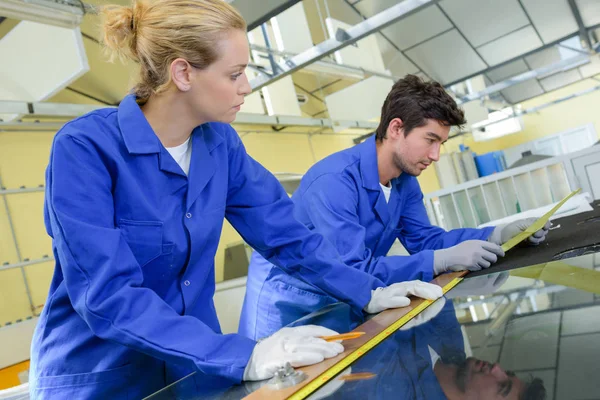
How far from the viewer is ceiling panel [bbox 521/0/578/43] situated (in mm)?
6090

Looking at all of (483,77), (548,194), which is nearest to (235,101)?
(548,194)

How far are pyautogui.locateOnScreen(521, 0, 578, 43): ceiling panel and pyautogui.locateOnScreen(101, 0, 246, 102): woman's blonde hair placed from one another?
5954 millimetres

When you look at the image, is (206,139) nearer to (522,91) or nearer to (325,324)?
(325,324)

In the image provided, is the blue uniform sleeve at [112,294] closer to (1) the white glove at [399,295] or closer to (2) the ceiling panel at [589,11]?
(1) the white glove at [399,295]

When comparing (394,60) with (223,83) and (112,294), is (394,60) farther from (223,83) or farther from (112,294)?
(112,294)

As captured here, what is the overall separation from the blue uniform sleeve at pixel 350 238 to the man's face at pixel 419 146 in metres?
0.37

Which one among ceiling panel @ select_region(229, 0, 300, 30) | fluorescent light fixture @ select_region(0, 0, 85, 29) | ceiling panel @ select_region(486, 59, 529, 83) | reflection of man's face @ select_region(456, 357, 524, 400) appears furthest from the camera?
ceiling panel @ select_region(486, 59, 529, 83)

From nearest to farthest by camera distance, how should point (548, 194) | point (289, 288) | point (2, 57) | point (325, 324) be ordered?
point (325, 324)
point (289, 288)
point (2, 57)
point (548, 194)

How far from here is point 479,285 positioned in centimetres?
130

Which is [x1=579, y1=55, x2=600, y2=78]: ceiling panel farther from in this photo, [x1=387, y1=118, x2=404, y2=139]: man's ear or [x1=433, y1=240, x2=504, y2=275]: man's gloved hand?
[x1=433, y1=240, x2=504, y2=275]: man's gloved hand

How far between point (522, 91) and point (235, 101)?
10.8 meters

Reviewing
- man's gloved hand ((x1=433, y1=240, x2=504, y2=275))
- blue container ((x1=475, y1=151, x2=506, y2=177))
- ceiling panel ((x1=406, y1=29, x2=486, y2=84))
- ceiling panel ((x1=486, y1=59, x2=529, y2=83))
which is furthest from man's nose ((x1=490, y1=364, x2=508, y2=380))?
blue container ((x1=475, y1=151, x2=506, y2=177))

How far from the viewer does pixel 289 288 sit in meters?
1.57

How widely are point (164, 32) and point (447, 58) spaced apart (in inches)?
268
